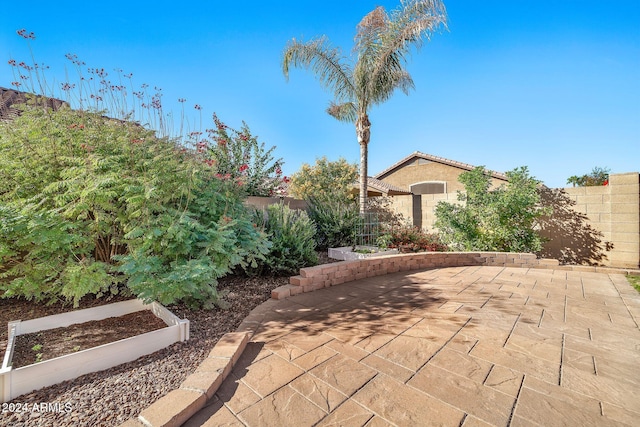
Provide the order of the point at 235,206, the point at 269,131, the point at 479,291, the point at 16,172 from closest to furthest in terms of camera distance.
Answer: the point at 16,172
the point at 235,206
the point at 479,291
the point at 269,131

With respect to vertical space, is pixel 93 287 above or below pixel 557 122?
below

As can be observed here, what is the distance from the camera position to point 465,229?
6.59 meters

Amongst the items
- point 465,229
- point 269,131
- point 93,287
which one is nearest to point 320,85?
point 269,131

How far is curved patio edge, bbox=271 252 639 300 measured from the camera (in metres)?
3.95

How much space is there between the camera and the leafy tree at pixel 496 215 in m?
6.03

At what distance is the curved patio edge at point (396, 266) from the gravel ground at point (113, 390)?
142 centimetres

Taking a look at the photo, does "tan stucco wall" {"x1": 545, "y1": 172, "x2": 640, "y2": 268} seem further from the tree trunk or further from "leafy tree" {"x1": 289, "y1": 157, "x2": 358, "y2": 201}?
"leafy tree" {"x1": 289, "y1": 157, "x2": 358, "y2": 201}

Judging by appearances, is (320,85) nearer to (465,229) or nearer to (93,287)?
(465,229)

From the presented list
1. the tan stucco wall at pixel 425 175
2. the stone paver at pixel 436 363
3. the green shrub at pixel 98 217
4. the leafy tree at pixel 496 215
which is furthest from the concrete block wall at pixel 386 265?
the tan stucco wall at pixel 425 175

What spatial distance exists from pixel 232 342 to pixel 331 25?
29.1ft

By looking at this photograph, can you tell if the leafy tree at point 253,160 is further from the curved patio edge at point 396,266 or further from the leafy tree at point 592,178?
the leafy tree at point 592,178

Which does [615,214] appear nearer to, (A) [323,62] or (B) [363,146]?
(B) [363,146]

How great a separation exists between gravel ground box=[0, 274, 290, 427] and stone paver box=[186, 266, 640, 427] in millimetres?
352

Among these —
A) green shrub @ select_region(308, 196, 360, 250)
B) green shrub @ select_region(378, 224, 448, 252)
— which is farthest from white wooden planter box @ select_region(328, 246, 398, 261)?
green shrub @ select_region(308, 196, 360, 250)
